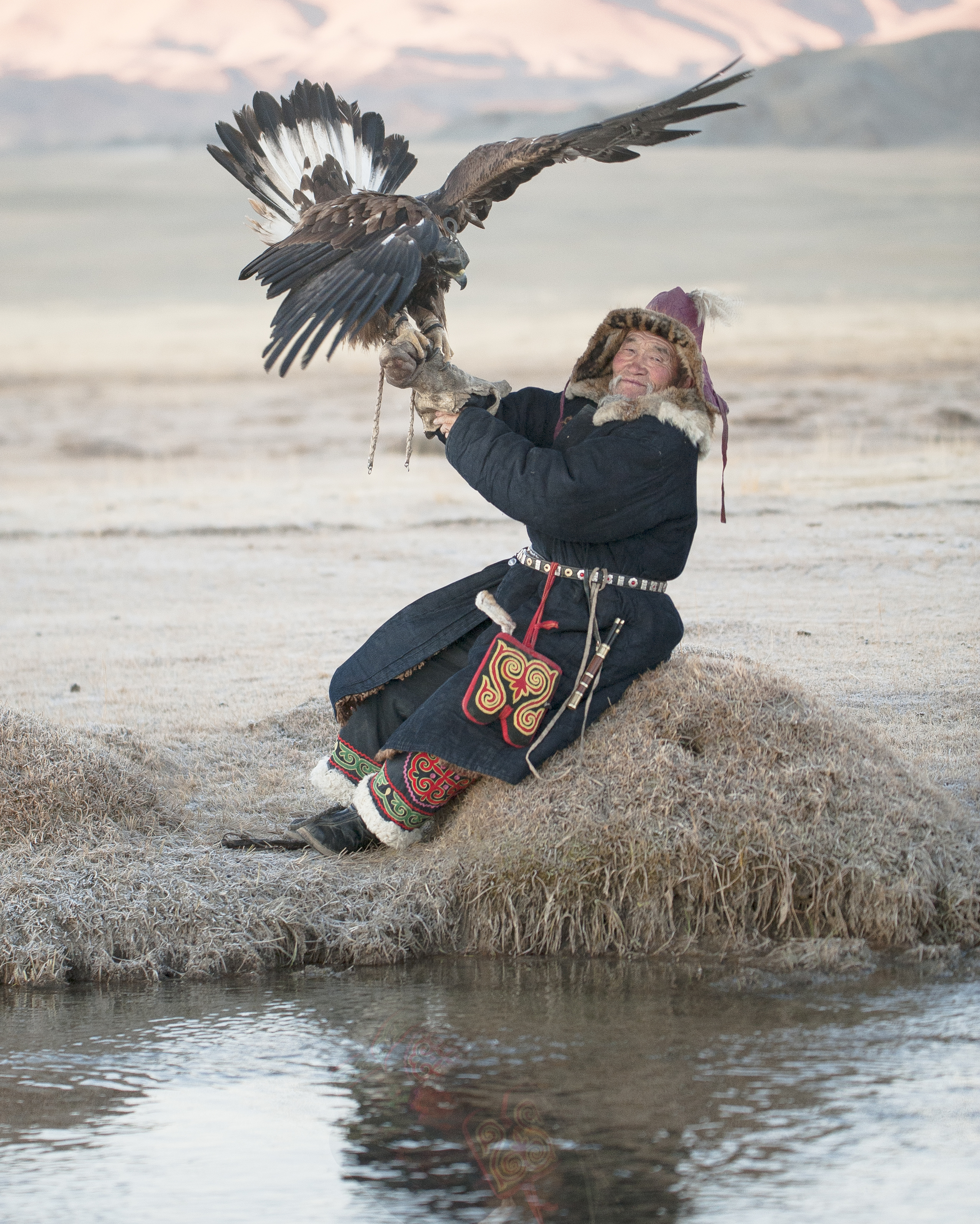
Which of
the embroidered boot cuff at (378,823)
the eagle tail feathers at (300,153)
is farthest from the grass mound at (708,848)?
the eagle tail feathers at (300,153)

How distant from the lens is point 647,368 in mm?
4211

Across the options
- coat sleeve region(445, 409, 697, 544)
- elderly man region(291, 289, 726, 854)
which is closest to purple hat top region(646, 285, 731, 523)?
elderly man region(291, 289, 726, 854)

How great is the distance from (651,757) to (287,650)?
4.22 metres

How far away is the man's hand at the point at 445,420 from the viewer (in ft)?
13.7

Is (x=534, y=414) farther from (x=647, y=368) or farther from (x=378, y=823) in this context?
(x=378, y=823)

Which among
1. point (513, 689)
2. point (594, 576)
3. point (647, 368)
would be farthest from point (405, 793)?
point (647, 368)

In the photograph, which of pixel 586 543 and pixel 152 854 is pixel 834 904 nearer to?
pixel 586 543

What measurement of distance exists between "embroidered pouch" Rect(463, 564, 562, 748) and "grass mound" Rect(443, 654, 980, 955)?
181mm

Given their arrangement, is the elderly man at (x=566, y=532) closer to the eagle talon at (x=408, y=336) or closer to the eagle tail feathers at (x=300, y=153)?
the eagle talon at (x=408, y=336)

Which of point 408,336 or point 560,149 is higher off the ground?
point 560,149

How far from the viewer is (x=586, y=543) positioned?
4.21 m

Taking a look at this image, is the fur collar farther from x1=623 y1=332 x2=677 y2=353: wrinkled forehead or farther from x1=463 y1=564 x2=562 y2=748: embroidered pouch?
x1=463 y1=564 x2=562 y2=748: embroidered pouch

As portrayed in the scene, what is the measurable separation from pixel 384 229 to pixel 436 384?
0.46 metres

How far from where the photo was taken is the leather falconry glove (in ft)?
13.5
